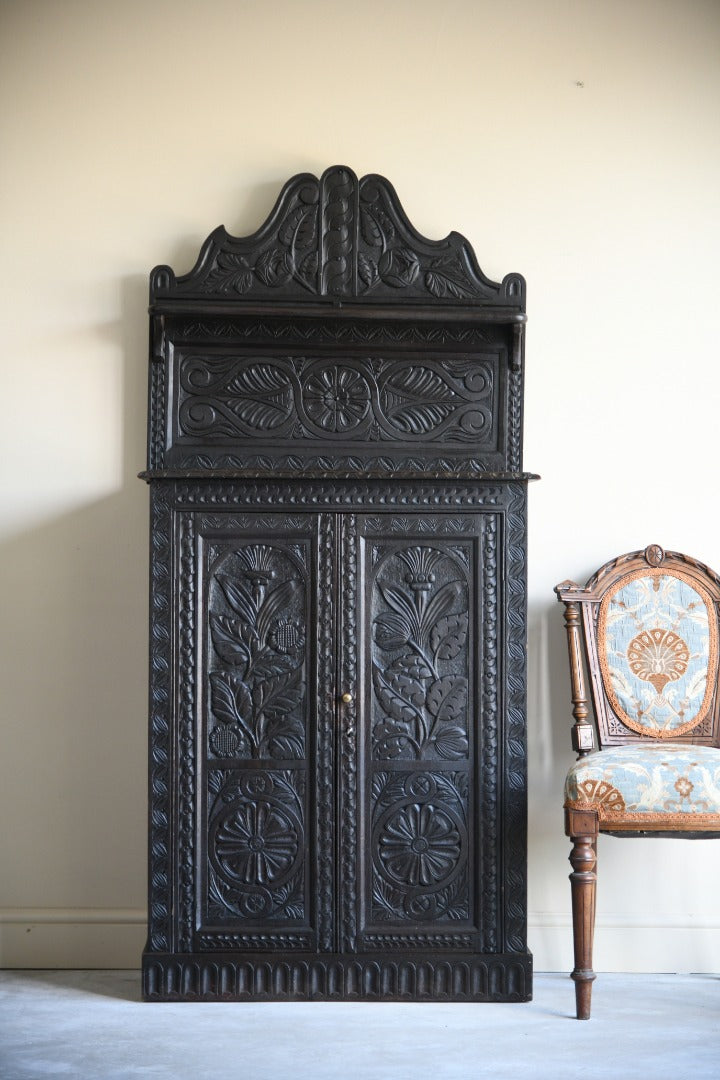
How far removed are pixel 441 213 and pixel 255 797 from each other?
1943 millimetres

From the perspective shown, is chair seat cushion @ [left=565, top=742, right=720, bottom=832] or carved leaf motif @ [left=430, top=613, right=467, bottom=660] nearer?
chair seat cushion @ [left=565, top=742, right=720, bottom=832]

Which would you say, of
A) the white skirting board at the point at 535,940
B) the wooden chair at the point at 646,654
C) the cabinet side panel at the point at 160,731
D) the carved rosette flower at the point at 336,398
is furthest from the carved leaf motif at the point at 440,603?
the white skirting board at the point at 535,940

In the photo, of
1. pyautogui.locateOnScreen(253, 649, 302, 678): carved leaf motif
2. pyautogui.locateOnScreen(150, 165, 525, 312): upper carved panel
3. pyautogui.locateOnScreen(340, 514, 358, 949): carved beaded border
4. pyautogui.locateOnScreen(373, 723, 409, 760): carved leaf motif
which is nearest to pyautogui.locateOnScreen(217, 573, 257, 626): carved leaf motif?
pyautogui.locateOnScreen(253, 649, 302, 678): carved leaf motif

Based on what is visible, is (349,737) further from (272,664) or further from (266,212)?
(266,212)

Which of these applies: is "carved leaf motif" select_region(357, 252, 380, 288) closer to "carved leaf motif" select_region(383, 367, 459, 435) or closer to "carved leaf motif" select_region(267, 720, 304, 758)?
"carved leaf motif" select_region(383, 367, 459, 435)

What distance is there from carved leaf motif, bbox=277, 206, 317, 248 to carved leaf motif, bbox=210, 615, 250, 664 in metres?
1.21

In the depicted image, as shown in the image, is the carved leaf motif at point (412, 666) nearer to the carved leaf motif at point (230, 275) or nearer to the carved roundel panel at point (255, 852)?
the carved roundel panel at point (255, 852)

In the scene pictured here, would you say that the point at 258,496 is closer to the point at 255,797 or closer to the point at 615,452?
the point at 255,797

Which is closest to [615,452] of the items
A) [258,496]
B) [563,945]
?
[258,496]

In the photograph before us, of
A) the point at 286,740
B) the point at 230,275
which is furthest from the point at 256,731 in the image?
the point at 230,275

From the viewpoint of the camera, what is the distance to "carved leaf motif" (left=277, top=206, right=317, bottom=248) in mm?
3184

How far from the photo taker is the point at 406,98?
338 cm

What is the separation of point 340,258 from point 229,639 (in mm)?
1242

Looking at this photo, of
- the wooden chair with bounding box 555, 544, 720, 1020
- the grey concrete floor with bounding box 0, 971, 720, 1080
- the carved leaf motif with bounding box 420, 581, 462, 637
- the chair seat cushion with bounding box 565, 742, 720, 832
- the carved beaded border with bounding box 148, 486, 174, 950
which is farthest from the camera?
the wooden chair with bounding box 555, 544, 720, 1020
